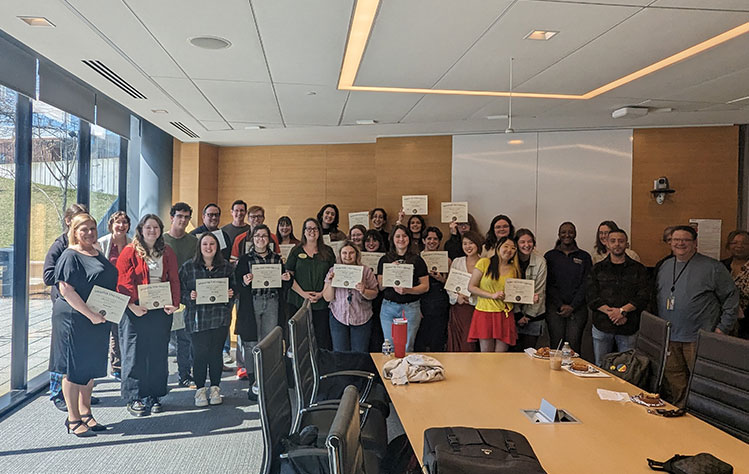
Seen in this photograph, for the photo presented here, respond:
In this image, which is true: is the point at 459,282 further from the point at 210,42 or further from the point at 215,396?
the point at 210,42

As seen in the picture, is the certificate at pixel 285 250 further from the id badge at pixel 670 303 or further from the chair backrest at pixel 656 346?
the id badge at pixel 670 303

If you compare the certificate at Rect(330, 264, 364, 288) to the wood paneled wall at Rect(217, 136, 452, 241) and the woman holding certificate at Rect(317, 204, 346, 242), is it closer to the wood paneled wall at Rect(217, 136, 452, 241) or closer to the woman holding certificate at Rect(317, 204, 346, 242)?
the woman holding certificate at Rect(317, 204, 346, 242)

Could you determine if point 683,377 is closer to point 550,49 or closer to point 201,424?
point 550,49

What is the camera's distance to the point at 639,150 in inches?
251

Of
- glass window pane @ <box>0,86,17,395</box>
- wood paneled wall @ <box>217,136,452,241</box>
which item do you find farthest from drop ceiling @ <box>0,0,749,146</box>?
wood paneled wall @ <box>217,136,452,241</box>

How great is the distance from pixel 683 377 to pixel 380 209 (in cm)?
368

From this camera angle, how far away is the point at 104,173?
6160mm

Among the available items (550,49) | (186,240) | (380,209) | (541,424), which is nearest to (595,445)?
(541,424)

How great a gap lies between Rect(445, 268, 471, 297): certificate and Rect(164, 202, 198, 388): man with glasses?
8.24 feet

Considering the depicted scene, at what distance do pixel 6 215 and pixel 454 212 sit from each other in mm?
4540

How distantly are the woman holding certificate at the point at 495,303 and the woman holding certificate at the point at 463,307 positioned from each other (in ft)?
1.07

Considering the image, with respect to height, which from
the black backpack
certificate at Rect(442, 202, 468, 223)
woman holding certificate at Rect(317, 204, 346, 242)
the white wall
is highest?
the white wall

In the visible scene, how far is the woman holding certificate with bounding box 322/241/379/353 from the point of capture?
4508 mm

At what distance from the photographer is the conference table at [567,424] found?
1.88 m
